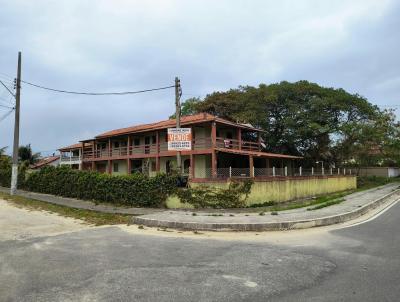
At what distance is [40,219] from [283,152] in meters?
A: 32.6

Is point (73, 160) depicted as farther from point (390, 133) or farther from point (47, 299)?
point (47, 299)

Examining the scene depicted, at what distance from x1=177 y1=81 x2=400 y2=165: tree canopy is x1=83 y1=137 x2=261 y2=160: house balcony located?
277 inches

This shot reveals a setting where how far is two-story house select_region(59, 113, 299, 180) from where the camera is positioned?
89.0 feet

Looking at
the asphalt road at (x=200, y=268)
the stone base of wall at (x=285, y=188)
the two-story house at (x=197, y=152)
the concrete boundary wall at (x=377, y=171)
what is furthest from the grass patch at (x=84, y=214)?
the concrete boundary wall at (x=377, y=171)

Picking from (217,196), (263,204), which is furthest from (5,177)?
(263,204)

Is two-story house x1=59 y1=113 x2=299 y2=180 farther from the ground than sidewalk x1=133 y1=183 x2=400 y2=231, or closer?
farther from the ground

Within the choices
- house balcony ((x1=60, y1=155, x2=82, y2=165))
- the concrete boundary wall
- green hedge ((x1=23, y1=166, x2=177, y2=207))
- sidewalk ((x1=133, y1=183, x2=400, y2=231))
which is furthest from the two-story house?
the concrete boundary wall

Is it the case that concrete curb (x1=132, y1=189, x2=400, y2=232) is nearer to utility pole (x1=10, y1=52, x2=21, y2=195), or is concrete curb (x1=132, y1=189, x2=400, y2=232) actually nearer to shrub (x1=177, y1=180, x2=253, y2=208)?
shrub (x1=177, y1=180, x2=253, y2=208)

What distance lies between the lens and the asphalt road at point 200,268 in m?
5.36

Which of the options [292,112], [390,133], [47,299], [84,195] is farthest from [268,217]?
[390,133]

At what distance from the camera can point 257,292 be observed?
5.43 metres

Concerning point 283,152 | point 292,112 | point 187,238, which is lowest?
point 187,238

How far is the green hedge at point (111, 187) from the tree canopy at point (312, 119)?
20.9 metres

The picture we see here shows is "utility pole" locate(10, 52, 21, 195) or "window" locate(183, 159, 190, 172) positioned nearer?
"utility pole" locate(10, 52, 21, 195)
